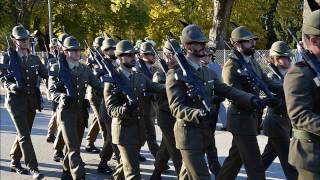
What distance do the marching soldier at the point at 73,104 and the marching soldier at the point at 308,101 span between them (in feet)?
12.3

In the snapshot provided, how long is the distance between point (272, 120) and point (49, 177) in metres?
3.45

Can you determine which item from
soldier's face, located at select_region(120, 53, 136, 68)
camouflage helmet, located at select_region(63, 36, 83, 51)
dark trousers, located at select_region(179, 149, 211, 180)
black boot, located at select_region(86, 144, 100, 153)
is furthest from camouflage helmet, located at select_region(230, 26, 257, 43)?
black boot, located at select_region(86, 144, 100, 153)

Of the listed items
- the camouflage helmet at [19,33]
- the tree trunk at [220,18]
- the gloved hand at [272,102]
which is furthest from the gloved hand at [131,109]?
the tree trunk at [220,18]

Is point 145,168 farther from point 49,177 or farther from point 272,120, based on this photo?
point 272,120

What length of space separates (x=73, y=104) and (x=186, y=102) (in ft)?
8.01

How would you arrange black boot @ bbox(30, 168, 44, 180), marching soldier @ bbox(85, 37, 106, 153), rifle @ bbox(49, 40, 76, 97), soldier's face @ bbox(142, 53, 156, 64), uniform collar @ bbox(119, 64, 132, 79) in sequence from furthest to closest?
marching soldier @ bbox(85, 37, 106, 153), soldier's face @ bbox(142, 53, 156, 64), black boot @ bbox(30, 168, 44, 180), rifle @ bbox(49, 40, 76, 97), uniform collar @ bbox(119, 64, 132, 79)

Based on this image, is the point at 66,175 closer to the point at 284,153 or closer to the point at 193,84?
the point at 193,84

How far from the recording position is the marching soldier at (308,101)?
4.04 meters

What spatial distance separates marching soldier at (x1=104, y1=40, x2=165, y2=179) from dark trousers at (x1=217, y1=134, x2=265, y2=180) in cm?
106

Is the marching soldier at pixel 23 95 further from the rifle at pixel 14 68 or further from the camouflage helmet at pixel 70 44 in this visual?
the camouflage helmet at pixel 70 44

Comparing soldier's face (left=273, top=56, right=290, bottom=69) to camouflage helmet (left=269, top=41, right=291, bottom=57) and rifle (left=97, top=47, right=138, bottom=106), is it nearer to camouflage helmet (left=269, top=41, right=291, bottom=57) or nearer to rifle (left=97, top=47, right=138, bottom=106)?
camouflage helmet (left=269, top=41, right=291, bottom=57)

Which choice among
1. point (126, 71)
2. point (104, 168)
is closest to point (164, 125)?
point (126, 71)

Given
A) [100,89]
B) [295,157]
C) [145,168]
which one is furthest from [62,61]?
[295,157]

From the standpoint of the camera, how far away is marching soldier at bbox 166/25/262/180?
5.39 meters
